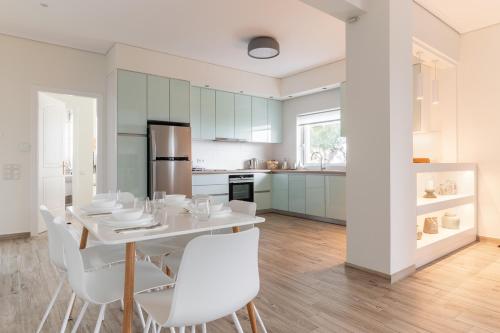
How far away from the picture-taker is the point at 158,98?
15.0ft

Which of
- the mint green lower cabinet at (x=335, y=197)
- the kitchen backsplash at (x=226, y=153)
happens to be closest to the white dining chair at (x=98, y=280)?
the mint green lower cabinet at (x=335, y=197)

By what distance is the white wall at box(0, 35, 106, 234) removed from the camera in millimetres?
4039

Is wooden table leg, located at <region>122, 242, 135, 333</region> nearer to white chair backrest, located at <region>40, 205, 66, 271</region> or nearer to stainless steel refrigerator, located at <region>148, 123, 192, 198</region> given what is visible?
white chair backrest, located at <region>40, 205, 66, 271</region>

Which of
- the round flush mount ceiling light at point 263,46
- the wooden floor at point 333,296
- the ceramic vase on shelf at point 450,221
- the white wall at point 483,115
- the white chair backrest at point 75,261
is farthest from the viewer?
the round flush mount ceiling light at point 263,46

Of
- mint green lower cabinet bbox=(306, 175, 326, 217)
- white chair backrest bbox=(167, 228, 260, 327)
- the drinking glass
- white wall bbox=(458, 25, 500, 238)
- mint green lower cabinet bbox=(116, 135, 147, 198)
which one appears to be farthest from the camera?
mint green lower cabinet bbox=(306, 175, 326, 217)

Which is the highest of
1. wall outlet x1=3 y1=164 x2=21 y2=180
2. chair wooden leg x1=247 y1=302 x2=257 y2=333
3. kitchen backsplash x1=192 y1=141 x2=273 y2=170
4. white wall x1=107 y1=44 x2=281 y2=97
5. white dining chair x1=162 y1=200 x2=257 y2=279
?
white wall x1=107 y1=44 x2=281 y2=97

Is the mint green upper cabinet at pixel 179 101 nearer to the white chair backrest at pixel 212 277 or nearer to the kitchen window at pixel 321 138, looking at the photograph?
the kitchen window at pixel 321 138

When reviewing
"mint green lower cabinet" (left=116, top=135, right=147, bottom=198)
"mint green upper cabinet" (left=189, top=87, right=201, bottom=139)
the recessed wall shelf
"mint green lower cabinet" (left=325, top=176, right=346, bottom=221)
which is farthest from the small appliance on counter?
the recessed wall shelf

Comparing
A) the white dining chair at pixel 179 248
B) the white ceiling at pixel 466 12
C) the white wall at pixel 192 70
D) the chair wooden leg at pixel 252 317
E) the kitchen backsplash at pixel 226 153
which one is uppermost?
the white ceiling at pixel 466 12

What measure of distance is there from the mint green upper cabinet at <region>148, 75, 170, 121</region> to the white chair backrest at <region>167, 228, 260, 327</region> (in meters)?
3.77

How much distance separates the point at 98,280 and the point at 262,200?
4446 millimetres

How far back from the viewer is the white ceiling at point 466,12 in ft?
10.9

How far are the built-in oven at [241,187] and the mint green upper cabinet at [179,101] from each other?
1353mm

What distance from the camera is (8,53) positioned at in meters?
4.05
